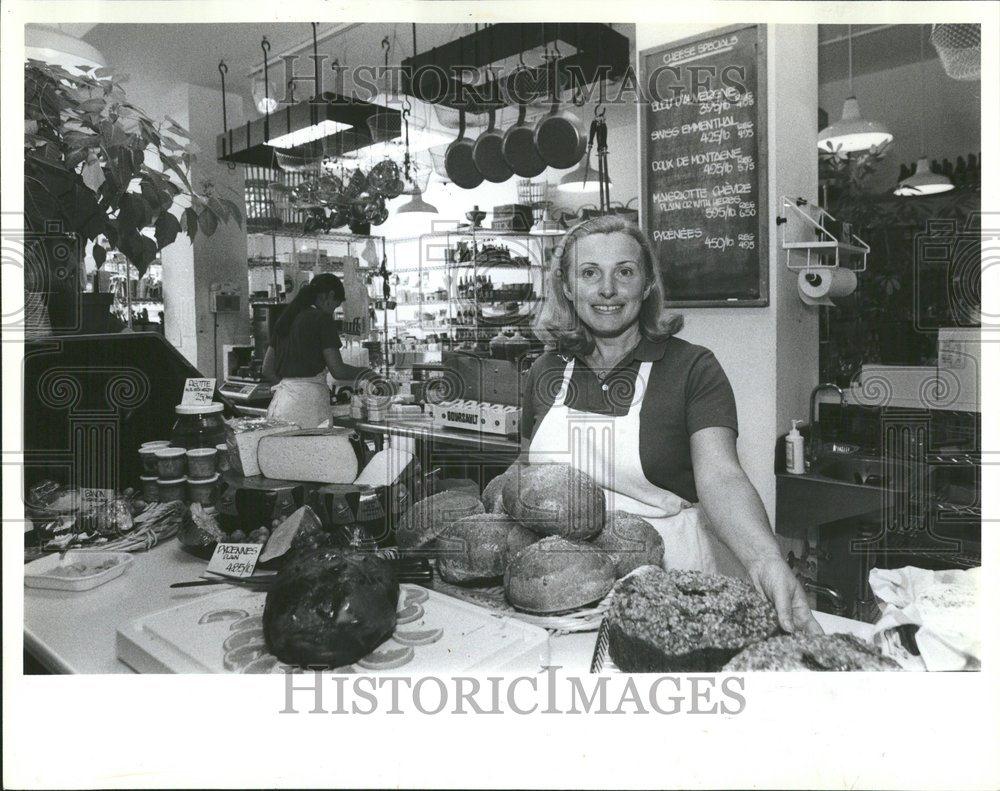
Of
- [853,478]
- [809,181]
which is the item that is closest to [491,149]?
[809,181]

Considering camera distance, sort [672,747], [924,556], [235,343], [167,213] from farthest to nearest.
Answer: [235,343] < [167,213] < [924,556] < [672,747]

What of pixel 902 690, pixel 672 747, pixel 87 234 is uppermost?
pixel 87 234

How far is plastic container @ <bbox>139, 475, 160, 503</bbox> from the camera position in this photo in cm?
196

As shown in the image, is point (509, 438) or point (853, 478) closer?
point (509, 438)

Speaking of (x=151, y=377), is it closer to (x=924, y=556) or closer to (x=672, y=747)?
(x=672, y=747)

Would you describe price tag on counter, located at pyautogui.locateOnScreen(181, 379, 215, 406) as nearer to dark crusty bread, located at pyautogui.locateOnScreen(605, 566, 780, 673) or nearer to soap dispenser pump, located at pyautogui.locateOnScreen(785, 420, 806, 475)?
dark crusty bread, located at pyautogui.locateOnScreen(605, 566, 780, 673)

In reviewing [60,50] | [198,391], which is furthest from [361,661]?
[60,50]

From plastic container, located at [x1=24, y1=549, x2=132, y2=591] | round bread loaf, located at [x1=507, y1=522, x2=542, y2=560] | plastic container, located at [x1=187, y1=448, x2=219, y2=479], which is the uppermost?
plastic container, located at [x1=187, y1=448, x2=219, y2=479]

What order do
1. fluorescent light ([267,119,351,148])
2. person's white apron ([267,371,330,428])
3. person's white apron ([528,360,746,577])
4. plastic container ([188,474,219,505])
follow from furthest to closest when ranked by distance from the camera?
fluorescent light ([267,119,351,148]), person's white apron ([267,371,330,428]), plastic container ([188,474,219,505]), person's white apron ([528,360,746,577])

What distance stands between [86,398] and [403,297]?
907 millimetres

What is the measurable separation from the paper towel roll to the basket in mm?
1234

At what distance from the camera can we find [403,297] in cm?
233

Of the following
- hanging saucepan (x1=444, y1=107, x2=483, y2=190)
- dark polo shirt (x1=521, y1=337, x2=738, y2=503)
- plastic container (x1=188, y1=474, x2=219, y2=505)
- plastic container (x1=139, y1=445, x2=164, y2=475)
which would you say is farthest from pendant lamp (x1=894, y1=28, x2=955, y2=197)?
plastic container (x1=139, y1=445, x2=164, y2=475)

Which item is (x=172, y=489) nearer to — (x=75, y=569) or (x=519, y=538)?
(x=75, y=569)
